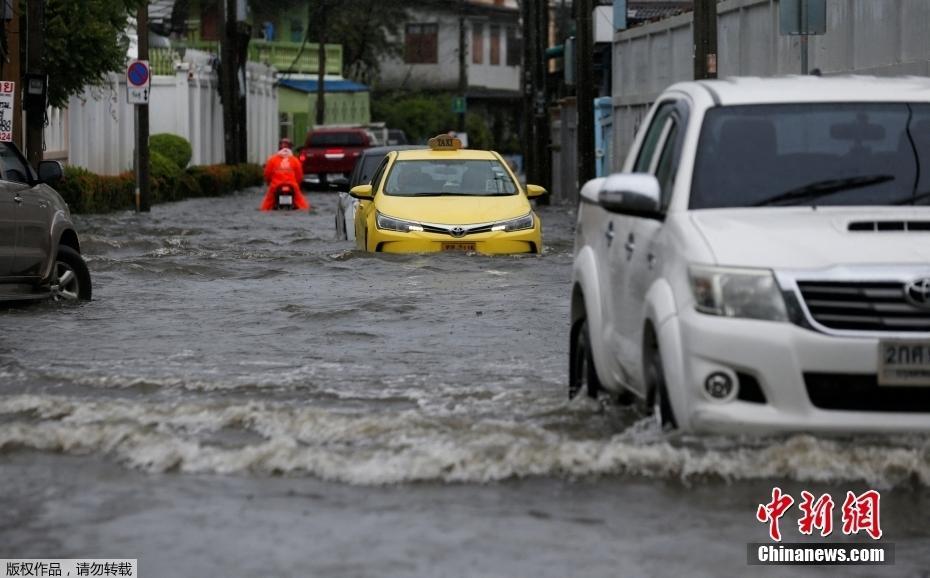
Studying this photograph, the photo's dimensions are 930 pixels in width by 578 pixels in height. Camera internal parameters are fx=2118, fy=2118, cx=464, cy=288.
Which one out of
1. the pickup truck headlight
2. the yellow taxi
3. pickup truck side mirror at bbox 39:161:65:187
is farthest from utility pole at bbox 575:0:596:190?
the pickup truck headlight

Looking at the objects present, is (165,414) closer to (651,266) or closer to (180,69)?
(651,266)

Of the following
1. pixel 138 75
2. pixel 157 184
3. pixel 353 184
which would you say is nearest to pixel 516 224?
pixel 353 184

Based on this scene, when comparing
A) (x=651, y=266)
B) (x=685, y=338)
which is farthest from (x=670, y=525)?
(x=651, y=266)

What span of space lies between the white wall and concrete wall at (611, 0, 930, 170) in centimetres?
1076

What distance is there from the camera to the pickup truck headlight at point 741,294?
759 cm

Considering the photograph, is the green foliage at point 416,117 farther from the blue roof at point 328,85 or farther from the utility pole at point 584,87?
the utility pole at point 584,87

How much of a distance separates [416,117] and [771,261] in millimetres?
88044

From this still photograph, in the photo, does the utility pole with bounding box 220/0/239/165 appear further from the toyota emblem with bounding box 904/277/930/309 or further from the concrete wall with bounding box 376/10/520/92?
the toyota emblem with bounding box 904/277/930/309

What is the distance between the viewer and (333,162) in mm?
55562

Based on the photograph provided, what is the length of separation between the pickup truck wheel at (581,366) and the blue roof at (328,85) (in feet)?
250

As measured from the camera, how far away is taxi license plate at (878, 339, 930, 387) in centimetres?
754

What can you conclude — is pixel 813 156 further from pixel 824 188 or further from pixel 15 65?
pixel 15 65

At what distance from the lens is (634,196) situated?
8.33 meters

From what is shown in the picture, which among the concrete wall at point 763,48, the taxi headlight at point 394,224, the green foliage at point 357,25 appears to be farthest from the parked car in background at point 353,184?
the green foliage at point 357,25
